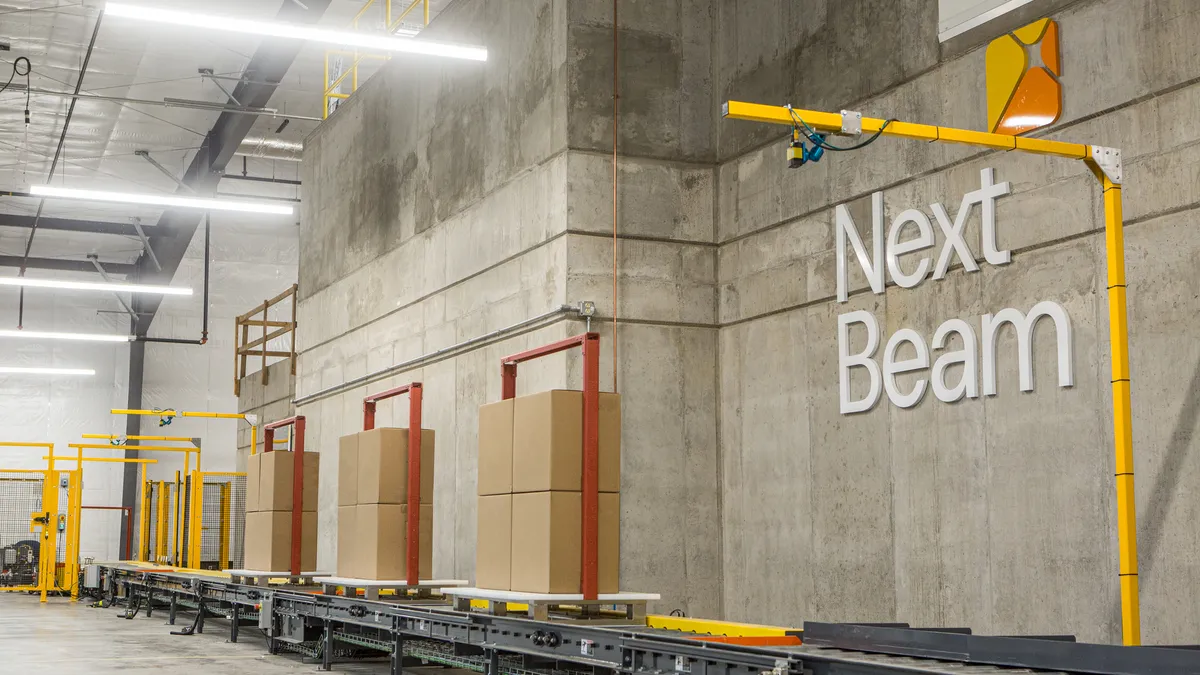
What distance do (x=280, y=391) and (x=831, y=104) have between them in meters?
14.4

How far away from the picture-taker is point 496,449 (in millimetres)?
9414

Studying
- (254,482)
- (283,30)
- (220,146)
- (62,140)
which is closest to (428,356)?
(254,482)

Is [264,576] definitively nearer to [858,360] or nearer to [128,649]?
[128,649]

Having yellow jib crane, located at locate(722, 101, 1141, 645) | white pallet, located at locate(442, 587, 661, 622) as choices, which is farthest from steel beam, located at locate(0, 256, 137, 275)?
yellow jib crane, located at locate(722, 101, 1141, 645)

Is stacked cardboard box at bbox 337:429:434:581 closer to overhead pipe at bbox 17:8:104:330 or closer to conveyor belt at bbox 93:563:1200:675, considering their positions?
conveyor belt at bbox 93:563:1200:675

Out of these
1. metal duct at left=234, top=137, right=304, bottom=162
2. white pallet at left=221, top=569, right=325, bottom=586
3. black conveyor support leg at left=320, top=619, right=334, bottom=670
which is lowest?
black conveyor support leg at left=320, top=619, right=334, bottom=670

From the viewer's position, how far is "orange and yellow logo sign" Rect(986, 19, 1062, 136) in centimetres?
866

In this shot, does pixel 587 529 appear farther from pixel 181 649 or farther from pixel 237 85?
pixel 237 85

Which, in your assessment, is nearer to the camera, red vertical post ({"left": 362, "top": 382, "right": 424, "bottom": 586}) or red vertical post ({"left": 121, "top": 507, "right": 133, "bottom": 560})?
red vertical post ({"left": 362, "top": 382, "right": 424, "bottom": 586})

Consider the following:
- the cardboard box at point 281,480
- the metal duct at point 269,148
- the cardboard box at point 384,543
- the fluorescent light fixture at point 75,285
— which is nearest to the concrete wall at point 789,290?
the cardboard box at point 281,480

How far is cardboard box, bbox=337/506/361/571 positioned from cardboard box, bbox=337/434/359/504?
0.33 ft

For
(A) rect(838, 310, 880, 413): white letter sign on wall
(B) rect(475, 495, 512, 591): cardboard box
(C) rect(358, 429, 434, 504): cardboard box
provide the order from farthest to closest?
(C) rect(358, 429, 434, 504): cardboard box
(A) rect(838, 310, 880, 413): white letter sign on wall
(B) rect(475, 495, 512, 591): cardboard box

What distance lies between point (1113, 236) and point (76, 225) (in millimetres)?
24229

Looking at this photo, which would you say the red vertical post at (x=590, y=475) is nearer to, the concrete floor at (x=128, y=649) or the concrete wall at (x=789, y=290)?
the concrete wall at (x=789, y=290)
